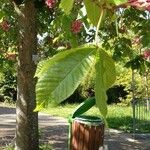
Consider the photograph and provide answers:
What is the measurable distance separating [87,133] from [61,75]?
279 inches

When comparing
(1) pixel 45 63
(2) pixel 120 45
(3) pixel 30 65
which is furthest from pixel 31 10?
(1) pixel 45 63

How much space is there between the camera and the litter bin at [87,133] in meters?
7.72

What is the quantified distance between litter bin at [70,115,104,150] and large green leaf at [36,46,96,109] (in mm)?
6978

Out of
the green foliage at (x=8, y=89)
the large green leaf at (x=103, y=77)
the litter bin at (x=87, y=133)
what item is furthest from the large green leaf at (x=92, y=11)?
the green foliage at (x=8, y=89)

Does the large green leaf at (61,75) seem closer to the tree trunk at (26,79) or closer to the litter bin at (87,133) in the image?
the tree trunk at (26,79)

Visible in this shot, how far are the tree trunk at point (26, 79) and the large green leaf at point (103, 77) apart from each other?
A: 646cm

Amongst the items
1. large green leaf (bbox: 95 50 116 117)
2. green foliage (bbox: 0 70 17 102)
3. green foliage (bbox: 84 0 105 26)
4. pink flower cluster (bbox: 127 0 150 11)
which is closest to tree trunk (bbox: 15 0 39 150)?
green foliage (bbox: 84 0 105 26)

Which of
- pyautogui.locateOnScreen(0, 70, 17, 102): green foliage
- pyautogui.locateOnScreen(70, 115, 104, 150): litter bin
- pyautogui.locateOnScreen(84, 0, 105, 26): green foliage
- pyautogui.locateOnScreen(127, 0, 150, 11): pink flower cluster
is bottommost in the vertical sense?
pyautogui.locateOnScreen(70, 115, 104, 150): litter bin

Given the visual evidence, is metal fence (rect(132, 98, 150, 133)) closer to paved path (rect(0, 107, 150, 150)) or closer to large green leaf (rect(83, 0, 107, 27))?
paved path (rect(0, 107, 150, 150))

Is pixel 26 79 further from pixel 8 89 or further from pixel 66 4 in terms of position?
pixel 8 89

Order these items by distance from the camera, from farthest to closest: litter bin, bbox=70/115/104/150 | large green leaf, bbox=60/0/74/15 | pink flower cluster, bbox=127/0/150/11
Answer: litter bin, bbox=70/115/104/150 < large green leaf, bbox=60/0/74/15 < pink flower cluster, bbox=127/0/150/11

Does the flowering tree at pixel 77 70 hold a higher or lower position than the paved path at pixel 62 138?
higher

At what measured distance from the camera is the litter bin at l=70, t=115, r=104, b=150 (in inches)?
304

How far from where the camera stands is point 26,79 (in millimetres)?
7520
